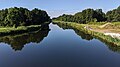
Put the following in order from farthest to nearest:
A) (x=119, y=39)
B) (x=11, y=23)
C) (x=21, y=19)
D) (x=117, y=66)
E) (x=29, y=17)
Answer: (x=29, y=17) < (x=21, y=19) < (x=11, y=23) < (x=119, y=39) < (x=117, y=66)

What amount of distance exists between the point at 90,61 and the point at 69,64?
127 inches

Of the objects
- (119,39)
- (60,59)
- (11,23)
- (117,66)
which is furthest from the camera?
(11,23)

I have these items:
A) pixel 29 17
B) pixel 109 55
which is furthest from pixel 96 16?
pixel 109 55

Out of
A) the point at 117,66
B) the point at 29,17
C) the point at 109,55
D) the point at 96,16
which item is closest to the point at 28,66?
the point at 117,66

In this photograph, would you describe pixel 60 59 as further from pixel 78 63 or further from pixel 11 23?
pixel 11 23

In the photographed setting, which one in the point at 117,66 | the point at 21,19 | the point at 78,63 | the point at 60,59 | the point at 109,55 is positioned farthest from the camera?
the point at 21,19

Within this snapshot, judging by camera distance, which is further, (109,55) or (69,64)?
(109,55)

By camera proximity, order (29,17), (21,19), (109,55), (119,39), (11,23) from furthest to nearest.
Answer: (29,17) → (21,19) → (11,23) → (119,39) → (109,55)

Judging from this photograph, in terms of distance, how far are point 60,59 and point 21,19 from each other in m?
67.5

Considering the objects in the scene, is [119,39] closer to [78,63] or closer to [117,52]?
[117,52]

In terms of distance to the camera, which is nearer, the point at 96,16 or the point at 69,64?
the point at 69,64

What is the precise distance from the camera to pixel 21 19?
97.1 m

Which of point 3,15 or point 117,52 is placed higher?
point 3,15

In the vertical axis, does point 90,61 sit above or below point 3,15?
below
